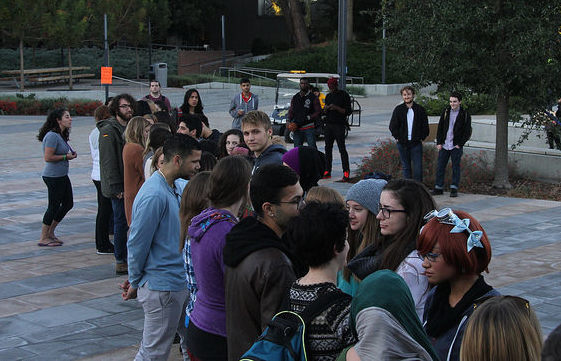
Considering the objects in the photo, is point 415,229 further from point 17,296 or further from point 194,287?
point 17,296

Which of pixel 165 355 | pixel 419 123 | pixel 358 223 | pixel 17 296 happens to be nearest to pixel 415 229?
pixel 358 223

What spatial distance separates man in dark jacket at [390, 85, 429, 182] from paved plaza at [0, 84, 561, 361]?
0.84m

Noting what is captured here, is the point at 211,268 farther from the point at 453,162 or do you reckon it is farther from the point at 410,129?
the point at 453,162

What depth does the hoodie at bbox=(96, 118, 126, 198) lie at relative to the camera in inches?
337

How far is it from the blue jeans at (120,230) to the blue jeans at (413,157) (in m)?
6.02

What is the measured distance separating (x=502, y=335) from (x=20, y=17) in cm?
3635

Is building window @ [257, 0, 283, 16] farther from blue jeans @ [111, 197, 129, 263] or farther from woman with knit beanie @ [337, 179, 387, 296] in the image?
woman with knit beanie @ [337, 179, 387, 296]

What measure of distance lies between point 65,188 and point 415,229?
6.93 m

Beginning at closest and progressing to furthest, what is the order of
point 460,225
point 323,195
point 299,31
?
point 460,225 → point 323,195 → point 299,31

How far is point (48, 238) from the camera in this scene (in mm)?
10094

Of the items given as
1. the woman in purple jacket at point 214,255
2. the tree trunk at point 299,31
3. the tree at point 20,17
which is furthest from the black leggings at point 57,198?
the tree trunk at point 299,31

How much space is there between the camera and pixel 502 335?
2.43m

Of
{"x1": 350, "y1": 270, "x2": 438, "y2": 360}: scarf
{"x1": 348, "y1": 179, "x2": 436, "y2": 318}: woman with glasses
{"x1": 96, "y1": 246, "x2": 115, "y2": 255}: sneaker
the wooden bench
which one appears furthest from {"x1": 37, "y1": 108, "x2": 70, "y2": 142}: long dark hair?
the wooden bench

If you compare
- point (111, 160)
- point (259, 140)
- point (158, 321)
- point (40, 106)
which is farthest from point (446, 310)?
point (40, 106)
